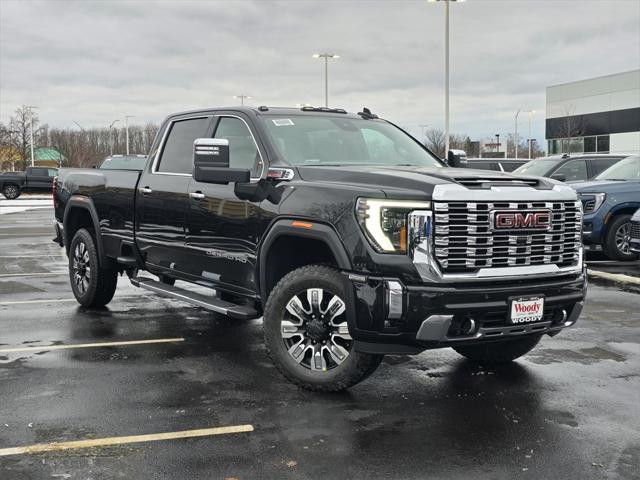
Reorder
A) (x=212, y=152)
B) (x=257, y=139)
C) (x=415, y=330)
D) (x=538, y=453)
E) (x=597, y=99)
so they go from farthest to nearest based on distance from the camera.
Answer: (x=597, y=99) < (x=257, y=139) < (x=212, y=152) < (x=415, y=330) < (x=538, y=453)

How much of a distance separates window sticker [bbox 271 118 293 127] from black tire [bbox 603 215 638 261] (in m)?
8.06

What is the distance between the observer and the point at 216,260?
6.00 m

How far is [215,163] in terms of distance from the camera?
546 centimetres

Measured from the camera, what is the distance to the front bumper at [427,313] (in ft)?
14.4

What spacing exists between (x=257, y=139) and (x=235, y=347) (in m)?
1.92

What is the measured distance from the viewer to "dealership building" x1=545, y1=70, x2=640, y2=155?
53263 mm

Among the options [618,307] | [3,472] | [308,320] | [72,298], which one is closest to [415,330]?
[308,320]

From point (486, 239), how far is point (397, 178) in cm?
69

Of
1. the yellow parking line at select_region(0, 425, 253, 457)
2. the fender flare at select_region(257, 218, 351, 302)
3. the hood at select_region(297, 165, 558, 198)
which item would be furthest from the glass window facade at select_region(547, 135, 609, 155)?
the yellow parking line at select_region(0, 425, 253, 457)

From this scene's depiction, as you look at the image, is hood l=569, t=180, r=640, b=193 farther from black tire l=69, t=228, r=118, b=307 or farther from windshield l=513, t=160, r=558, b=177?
black tire l=69, t=228, r=118, b=307

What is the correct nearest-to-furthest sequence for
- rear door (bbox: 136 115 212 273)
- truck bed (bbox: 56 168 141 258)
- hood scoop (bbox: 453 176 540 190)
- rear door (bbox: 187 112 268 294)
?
hood scoop (bbox: 453 176 540 190) < rear door (bbox: 187 112 268 294) < rear door (bbox: 136 115 212 273) < truck bed (bbox: 56 168 141 258)

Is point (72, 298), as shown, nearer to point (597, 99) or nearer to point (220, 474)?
point (220, 474)

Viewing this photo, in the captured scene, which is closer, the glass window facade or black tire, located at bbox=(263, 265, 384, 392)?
black tire, located at bbox=(263, 265, 384, 392)

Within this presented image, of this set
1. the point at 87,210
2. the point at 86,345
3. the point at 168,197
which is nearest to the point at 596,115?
the point at 87,210
